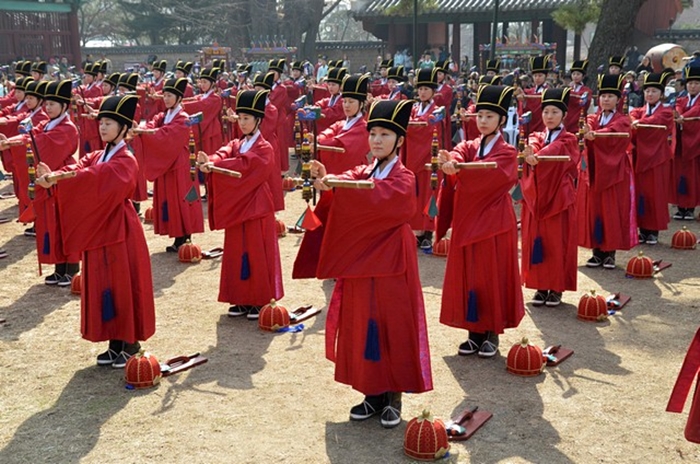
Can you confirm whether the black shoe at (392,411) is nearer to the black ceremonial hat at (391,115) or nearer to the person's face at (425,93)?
the black ceremonial hat at (391,115)

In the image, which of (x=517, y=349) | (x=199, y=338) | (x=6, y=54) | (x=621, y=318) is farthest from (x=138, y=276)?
(x=6, y=54)

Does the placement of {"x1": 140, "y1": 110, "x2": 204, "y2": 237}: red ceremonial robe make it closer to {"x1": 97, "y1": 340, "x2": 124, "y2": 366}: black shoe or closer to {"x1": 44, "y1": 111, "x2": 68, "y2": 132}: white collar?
{"x1": 44, "y1": 111, "x2": 68, "y2": 132}: white collar

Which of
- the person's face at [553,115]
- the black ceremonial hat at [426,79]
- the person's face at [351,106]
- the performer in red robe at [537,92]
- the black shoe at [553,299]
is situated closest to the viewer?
the person's face at [553,115]

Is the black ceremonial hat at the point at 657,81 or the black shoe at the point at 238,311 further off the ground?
the black ceremonial hat at the point at 657,81

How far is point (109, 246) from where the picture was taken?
665cm

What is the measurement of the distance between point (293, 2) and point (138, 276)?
3117 centimetres

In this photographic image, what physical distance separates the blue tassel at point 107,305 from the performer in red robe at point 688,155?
8.76m

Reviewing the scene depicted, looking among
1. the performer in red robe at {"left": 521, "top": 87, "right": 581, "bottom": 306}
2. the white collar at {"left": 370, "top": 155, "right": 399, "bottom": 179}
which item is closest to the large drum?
the performer in red robe at {"left": 521, "top": 87, "right": 581, "bottom": 306}

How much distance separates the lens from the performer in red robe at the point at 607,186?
9.68 m

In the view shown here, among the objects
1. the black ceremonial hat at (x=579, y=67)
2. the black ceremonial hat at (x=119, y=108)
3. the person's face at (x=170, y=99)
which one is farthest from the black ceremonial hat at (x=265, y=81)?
the black ceremonial hat at (x=119, y=108)

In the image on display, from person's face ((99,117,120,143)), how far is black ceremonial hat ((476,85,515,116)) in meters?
3.01

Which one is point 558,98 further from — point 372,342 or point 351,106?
point 372,342

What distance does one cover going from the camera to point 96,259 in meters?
6.65

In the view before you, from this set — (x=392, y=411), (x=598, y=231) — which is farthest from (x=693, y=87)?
(x=392, y=411)
